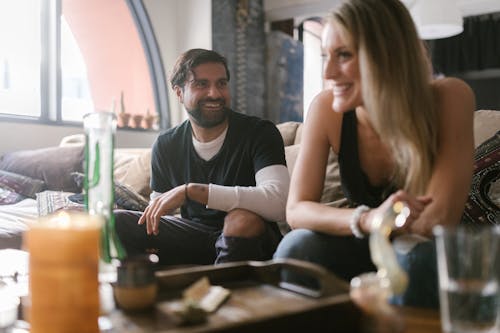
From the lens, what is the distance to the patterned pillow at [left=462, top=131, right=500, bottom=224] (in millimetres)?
1534

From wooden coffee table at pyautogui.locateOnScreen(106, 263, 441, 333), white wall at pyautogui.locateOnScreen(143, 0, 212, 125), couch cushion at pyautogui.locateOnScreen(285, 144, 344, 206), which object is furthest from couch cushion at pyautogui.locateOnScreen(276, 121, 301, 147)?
white wall at pyautogui.locateOnScreen(143, 0, 212, 125)

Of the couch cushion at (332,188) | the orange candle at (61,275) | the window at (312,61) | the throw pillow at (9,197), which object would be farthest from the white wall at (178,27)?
the orange candle at (61,275)

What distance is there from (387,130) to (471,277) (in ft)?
2.32

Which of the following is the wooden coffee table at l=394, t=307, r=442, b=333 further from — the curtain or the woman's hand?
the curtain

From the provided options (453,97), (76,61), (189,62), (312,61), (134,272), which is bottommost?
(134,272)

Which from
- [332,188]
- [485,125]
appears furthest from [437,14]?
[332,188]

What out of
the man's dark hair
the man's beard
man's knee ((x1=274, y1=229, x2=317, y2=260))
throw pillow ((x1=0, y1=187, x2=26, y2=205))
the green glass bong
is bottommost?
throw pillow ((x1=0, y1=187, x2=26, y2=205))

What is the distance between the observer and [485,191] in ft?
5.10

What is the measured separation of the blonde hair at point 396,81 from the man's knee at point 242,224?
55 centimetres

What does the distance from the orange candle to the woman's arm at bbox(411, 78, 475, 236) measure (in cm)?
77

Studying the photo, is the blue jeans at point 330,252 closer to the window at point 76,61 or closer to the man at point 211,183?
the man at point 211,183

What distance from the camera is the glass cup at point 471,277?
0.59m

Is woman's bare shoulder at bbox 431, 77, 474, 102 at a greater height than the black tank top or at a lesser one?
greater

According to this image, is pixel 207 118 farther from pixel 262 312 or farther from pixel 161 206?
pixel 262 312
